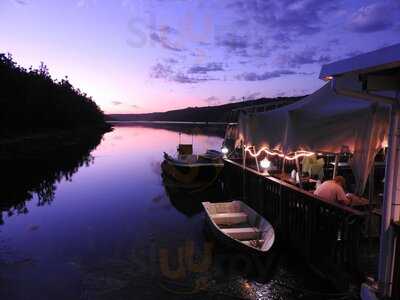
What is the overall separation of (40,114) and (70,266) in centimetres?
5973

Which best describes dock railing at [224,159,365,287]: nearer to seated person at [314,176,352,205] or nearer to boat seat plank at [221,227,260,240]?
seated person at [314,176,352,205]

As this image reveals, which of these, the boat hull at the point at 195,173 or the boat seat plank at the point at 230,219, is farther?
the boat hull at the point at 195,173

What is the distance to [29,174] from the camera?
96.4 ft

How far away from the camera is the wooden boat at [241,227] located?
9.80 meters

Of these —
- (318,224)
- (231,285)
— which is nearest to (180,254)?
(231,285)

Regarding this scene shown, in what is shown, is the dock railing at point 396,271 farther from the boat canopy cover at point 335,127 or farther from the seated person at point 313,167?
the seated person at point 313,167

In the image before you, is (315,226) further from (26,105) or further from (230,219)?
(26,105)

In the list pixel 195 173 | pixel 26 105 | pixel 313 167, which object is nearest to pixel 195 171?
pixel 195 173

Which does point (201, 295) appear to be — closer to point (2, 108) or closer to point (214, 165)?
point (214, 165)

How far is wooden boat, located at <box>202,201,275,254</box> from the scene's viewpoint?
32.1 ft

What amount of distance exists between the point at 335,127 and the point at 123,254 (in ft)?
24.4

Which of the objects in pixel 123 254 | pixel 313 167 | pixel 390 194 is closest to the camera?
pixel 390 194

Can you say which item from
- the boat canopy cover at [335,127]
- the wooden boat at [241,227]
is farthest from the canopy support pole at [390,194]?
the wooden boat at [241,227]

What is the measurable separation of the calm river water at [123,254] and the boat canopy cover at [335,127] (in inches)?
132
